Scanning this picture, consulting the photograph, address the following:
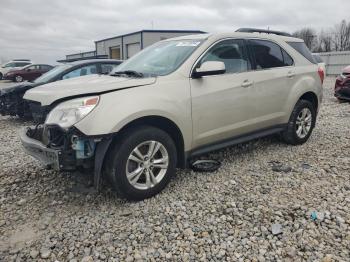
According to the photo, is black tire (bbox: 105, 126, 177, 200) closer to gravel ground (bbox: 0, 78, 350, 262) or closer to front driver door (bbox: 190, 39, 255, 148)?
gravel ground (bbox: 0, 78, 350, 262)

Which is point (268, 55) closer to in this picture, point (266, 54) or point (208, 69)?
point (266, 54)

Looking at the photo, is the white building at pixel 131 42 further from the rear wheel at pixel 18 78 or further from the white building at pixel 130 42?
the rear wheel at pixel 18 78

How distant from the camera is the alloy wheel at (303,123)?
535cm

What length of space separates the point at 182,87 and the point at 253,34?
1698 mm

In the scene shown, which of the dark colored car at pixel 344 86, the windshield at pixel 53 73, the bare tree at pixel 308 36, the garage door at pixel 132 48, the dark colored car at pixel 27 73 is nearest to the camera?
the windshield at pixel 53 73

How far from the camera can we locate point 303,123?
5.43 m

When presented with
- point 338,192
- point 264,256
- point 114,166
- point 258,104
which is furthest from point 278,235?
point 258,104

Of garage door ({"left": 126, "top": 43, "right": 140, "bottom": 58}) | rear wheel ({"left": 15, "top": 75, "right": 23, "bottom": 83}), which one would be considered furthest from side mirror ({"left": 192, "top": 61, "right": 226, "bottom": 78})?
garage door ({"left": 126, "top": 43, "right": 140, "bottom": 58})

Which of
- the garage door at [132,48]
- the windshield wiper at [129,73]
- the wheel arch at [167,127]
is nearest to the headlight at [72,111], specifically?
the wheel arch at [167,127]

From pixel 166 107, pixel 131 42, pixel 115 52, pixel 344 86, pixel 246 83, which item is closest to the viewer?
pixel 166 107

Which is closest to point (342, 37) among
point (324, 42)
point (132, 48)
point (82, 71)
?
point (324, 42)

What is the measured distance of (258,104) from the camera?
4492 mm

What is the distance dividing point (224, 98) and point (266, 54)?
47.8 inches

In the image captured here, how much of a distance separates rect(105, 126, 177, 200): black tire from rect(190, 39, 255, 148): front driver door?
0.51m
